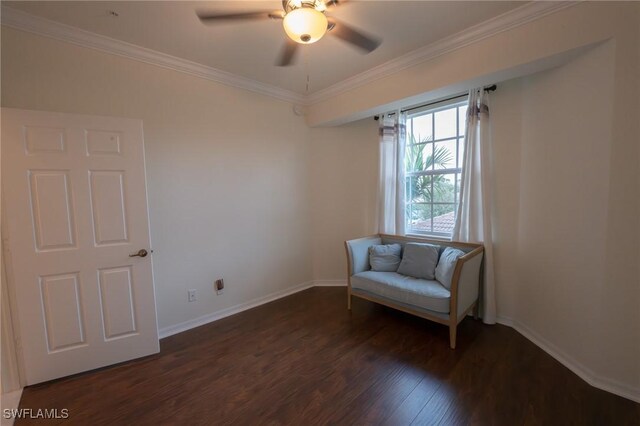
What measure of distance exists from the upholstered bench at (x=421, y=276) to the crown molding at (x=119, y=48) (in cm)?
223

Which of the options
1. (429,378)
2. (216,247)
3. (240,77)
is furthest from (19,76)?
(429,378)

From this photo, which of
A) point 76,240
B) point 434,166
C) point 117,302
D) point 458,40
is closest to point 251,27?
point 458,40

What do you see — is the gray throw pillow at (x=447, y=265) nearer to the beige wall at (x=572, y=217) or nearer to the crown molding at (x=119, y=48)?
the beige wall at (x=572, y=217)

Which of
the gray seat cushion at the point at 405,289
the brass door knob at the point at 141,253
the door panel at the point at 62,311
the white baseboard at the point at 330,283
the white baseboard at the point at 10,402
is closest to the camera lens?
the white baseboard at the point at 10,402

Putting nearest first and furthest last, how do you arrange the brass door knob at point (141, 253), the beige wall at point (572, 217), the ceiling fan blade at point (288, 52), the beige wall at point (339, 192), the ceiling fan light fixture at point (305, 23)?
the ceiling fan light fixture at point (305, 23) < the beige wall at point (572, 217) < the ceiling fan blade at point (288, 52) < the brass door knob at point (141, 253) < the beige wall at point (339, 192)

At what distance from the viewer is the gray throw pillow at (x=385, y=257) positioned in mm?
3004

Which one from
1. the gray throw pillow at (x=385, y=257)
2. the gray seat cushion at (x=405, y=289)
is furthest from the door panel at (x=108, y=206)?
the gray throw pillow at (x=385, y=257)

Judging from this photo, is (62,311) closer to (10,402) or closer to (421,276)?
(10,402)

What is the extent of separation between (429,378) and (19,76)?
12.2ft

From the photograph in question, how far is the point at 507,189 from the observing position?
2.55 metres

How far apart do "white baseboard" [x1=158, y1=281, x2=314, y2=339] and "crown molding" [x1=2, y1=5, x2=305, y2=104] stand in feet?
8.35

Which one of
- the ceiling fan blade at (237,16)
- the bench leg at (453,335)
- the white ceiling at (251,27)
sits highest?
the white ceiling at (251,27)

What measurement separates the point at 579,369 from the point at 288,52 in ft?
10.3

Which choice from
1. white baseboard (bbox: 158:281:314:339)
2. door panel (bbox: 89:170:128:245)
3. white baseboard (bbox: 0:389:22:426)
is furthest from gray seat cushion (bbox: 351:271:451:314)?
white baseboard (bbox: 0:389:22:426)
